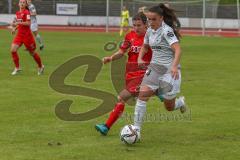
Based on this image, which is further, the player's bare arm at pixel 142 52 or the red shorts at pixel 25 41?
the red shorts at pixel 25 41

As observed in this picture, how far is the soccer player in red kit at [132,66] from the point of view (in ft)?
30.0

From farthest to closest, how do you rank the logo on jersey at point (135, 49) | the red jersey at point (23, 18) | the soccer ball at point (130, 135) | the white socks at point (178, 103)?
the red jersey at point (23, 18), the white socks at point (178, 103), the logo on jersey at point (135, 49), the soccer ball at point (130, 135)

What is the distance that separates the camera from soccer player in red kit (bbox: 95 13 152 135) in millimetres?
9156

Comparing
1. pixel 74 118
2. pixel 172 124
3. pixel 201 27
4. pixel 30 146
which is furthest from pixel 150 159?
pixel 201 27

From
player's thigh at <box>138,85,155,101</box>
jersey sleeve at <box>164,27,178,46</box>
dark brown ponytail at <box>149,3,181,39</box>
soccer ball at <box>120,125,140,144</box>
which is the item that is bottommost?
soccer ball at <box>120,125,140,144</box>

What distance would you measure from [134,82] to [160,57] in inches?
27.8

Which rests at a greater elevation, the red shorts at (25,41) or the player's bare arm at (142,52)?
the player's bare arm at (142,52)

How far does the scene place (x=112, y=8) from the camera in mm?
52000

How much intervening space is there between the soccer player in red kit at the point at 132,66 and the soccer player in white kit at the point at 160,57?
375 mm

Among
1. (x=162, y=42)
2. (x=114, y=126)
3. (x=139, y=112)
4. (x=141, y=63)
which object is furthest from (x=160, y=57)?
(x=114, y=126)

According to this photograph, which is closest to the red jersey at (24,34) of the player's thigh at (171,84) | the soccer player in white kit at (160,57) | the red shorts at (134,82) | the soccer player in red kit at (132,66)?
the soccer player in red kit at (132,66)

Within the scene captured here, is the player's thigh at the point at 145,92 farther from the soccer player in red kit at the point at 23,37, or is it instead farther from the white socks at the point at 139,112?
the soccer player in red kit at the point at 23,37

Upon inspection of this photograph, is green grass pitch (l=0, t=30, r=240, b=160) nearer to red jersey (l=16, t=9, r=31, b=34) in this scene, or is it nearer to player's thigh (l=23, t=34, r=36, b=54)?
player's thigh (l=23, t=34, r=36, b=54)

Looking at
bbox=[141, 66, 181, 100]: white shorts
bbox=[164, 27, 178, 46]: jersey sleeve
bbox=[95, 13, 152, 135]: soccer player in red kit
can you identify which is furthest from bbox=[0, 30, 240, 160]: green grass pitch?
bbox=[164, 27, 178, 46]: jersey sleeve
